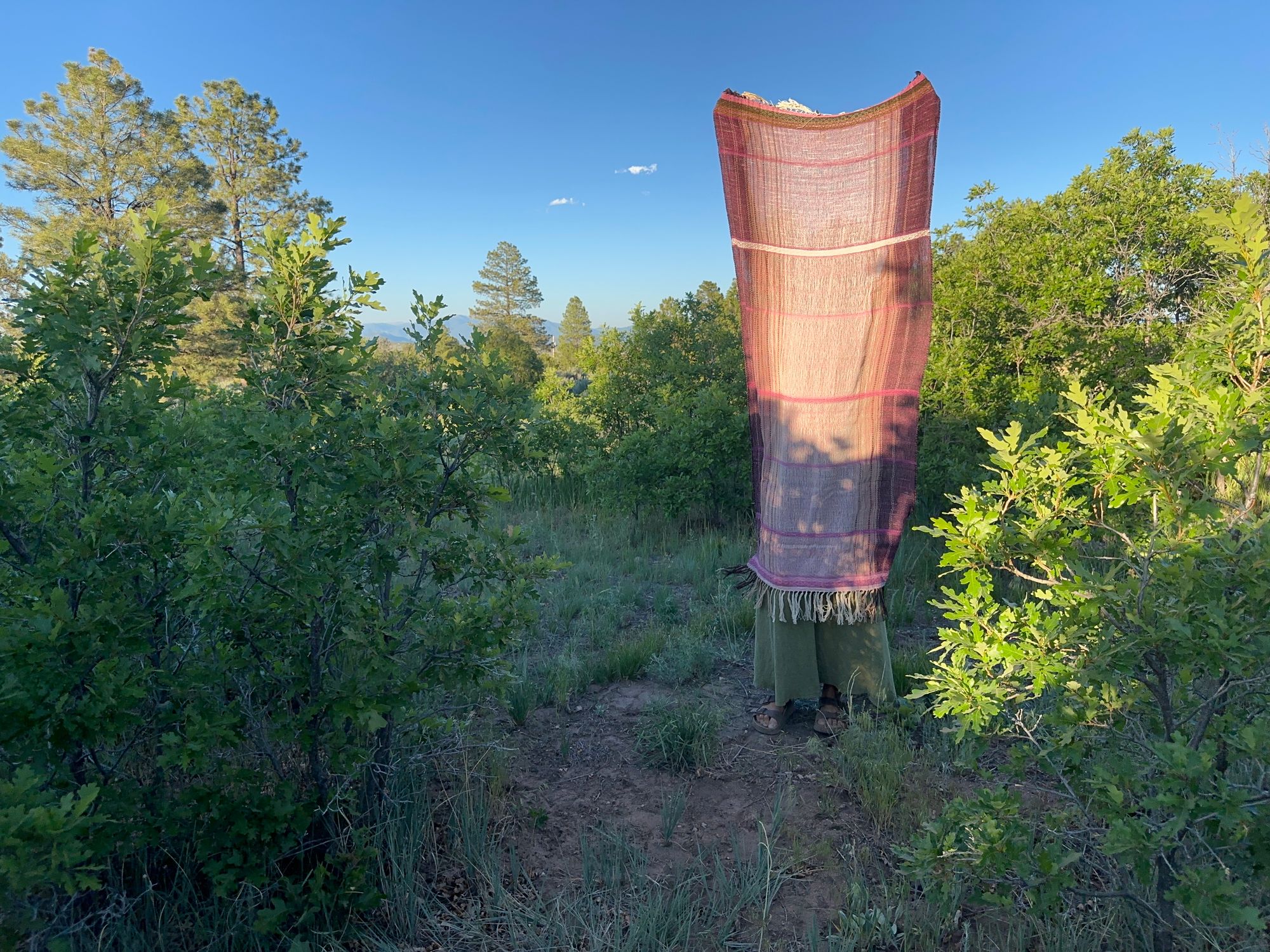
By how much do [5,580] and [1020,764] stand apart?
2.45 meters

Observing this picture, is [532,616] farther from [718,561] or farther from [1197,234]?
[1197,234]

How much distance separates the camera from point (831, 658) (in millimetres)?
2936

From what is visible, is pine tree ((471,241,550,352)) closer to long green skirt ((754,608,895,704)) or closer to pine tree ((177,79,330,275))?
pine tree ((177,79,330,275))

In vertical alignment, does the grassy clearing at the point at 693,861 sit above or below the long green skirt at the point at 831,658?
below

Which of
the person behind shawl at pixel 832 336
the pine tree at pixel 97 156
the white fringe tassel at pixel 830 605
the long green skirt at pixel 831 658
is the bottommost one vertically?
the long green skirt at pixel 831 658

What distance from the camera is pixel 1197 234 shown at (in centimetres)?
542

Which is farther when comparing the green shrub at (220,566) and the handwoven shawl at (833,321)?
the handwoven shawl at (833,321)

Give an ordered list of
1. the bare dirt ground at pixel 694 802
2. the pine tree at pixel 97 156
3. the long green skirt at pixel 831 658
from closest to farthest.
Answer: the bare dirt ground at pixel 694 802 → the long green skirt at pixel 831 658 → the pine tree at pixel 97 156

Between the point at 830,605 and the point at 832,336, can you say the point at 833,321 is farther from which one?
the point at 830,605

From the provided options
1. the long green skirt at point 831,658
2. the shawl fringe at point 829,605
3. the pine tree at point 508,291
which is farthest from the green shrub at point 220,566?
the pine tree at point 508,291

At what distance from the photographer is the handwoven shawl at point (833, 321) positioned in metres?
2.59

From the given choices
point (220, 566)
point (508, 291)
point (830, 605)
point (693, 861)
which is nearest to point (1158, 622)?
point (830, 605)

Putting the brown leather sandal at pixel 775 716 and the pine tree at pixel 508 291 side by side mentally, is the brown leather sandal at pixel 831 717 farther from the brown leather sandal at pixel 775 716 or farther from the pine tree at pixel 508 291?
the pine tree at pixel 508 291

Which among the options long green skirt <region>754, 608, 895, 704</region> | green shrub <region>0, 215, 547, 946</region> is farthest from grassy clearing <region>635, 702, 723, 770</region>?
green shrub <region>0, 215, 547, 946</region>
